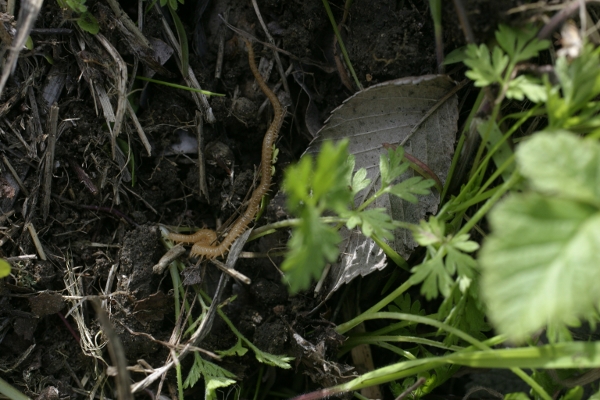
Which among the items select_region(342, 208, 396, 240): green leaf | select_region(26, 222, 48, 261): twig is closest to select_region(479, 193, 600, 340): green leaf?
select_region(342, 208, 396, 240): green leaf

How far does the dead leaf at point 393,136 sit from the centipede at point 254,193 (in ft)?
0.87

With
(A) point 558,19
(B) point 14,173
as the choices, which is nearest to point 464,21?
(A) point 558,19

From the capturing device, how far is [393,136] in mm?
2746

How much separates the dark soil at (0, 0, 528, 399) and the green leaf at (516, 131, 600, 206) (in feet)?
3.80

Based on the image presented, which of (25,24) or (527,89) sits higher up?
(25,24)

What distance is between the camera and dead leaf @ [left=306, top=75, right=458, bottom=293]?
2.65 meters

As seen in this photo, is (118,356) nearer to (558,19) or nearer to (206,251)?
(206,251)

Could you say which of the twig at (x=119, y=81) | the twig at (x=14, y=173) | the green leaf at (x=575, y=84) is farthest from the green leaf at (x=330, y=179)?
the twig at (x=14, y=173)

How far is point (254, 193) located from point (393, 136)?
33.3 inches

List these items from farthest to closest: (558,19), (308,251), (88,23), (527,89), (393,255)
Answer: (88,23), (393,255), (558,19), (527,89), (308,251)

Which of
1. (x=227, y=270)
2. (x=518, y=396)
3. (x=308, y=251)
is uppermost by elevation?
(x=308, y=251)

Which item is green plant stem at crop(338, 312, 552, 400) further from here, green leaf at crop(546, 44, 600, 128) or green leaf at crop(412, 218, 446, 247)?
green leaf at crop(546, 44, 600, 128)

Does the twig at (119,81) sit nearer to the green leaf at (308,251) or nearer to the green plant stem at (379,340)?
the green leaf at (308,251)

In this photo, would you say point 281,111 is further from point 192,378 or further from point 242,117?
point 192,378
